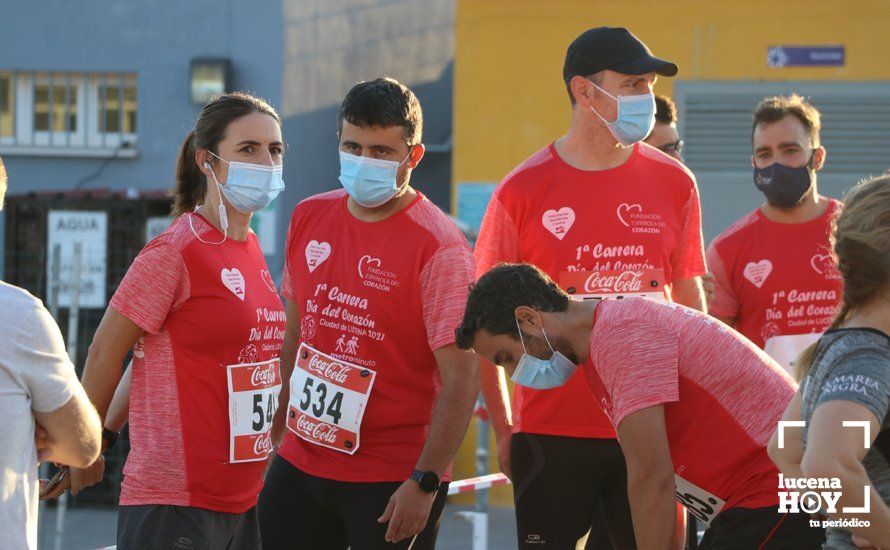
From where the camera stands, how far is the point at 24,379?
2.98 m

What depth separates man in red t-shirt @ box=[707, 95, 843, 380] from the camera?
215 inches

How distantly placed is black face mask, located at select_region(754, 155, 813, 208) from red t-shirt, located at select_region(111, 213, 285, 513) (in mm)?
2522

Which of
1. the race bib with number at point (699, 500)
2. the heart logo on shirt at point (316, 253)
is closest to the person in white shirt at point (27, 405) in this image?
the heart logo on shirt at point (316, 253)

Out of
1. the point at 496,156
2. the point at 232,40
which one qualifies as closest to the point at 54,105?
the point at 232,40

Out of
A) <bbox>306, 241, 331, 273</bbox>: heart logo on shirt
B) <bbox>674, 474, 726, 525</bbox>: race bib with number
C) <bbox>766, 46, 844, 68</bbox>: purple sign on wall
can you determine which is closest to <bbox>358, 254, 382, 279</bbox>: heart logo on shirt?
<bbox>306, 241, 331, 273</bbox>: heart logo on shirt

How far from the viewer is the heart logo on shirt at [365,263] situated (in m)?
4.21

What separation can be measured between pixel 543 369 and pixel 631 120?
1.29 meters

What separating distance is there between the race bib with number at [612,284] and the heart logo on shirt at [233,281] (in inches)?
43.6

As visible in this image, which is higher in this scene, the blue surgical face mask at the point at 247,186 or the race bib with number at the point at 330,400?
the blue surgical face mask at the point at 247,186

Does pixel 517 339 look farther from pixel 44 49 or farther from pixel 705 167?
pixel 44 49

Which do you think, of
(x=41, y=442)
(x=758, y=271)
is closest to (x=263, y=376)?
(x=41, y=442)

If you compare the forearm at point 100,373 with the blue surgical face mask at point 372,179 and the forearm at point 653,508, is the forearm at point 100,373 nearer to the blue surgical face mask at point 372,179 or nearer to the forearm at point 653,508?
the blue surgical face mask at point 372,179

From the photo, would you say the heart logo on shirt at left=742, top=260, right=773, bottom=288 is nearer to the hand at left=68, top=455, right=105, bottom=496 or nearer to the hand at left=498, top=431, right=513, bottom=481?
the hand at left=498, top=431, right=513, bottom=481

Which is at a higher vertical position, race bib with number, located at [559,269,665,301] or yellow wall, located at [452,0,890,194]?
yellow wall, located at [452,0,890,194]
